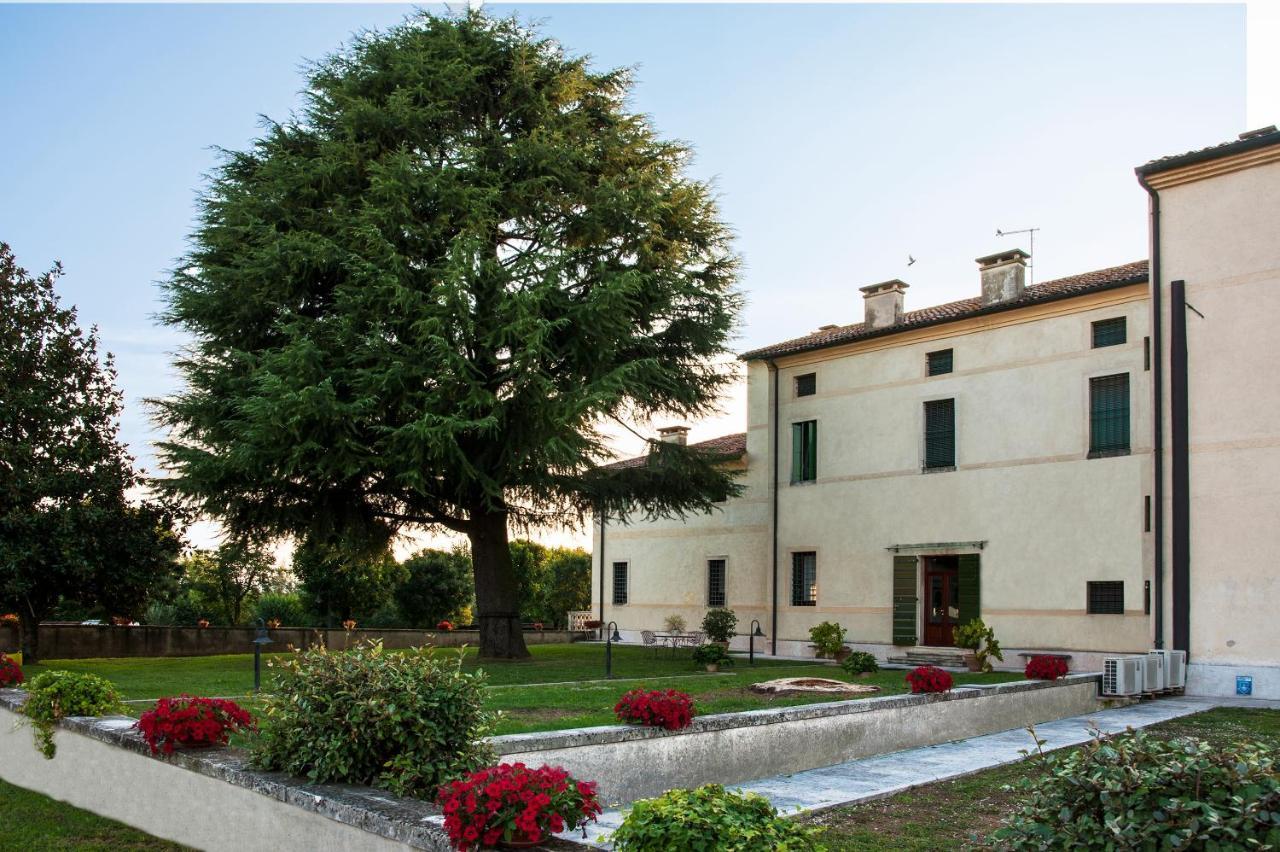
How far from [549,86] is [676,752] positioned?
592 inches

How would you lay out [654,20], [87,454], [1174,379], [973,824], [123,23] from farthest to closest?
[87,454], [1174,379], [654,20], [123,23], [973,824]

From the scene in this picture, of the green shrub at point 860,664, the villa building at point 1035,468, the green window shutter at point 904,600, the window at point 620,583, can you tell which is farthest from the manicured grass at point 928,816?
the window at point 620,583

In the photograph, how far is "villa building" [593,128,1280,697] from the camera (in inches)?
666

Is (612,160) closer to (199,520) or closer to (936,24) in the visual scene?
(936,24)

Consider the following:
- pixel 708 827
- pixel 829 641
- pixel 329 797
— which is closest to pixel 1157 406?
pixel 829 641

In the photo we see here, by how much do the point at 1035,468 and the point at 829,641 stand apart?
219 inches

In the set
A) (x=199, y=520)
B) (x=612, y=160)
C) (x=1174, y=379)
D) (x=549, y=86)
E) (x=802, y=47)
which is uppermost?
(x=549, y=86)

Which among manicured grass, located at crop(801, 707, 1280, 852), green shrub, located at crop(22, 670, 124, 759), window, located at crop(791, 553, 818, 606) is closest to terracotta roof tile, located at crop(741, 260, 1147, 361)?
window, located at crop(791, 553, 818, 606)

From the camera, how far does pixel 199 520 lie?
20.8 meters

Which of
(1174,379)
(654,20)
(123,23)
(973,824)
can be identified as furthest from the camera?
(1174,379)

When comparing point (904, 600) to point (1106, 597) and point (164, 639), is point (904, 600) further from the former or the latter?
point (164, 639)

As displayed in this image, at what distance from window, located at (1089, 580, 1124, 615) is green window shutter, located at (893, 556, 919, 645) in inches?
153

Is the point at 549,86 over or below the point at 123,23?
over

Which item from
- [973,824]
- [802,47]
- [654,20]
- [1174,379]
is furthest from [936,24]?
[973,824]
